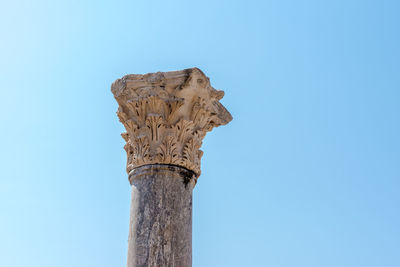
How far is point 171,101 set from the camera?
8.16 meters

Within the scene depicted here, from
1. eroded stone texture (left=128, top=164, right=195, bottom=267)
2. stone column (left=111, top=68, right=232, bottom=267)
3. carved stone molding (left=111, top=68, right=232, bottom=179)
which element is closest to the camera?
eroded stone texture (left=128, top=164, right=195, bottom=267)

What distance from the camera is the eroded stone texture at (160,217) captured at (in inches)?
285

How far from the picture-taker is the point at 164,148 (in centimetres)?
804

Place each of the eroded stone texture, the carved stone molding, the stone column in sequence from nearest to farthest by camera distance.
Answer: the eroded stone texture < the stone column < the carved stone molding

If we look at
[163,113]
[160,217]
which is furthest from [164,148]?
[160,217]

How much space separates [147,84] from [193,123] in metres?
1.03

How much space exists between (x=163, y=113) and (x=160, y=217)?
179 cm

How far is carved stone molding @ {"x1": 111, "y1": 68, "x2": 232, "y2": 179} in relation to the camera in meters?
8.09

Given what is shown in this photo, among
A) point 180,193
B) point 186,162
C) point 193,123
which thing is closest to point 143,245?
point 180,193

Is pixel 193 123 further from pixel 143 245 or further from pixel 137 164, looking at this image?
pixel 143 245

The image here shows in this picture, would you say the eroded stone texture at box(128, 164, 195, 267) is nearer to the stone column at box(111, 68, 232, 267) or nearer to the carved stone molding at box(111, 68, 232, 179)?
the stone column at box(111, 68, 232, 267)

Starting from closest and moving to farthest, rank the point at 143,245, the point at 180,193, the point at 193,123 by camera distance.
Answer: the point at 143,245, the point at 180,193, the point at 193,123

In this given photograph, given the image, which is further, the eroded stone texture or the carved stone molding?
the carved stone molding

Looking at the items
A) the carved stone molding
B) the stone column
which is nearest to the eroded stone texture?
the stone column
